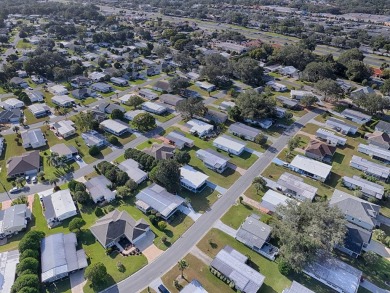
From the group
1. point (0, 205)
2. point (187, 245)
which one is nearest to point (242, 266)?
point (187, 245)

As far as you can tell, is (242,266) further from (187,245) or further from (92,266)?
(92,266)

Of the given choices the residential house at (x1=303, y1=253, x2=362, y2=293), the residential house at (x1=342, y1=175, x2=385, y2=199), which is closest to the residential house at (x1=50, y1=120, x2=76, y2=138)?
the residential house at (x1=303, y1=253, x2=362, y2=293)

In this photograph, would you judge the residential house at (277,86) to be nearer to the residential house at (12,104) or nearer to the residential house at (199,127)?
the residential house at (199,127)

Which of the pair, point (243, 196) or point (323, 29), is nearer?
point (243, 196)

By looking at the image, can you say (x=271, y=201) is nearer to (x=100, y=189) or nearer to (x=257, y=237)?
(x=257, y=237)

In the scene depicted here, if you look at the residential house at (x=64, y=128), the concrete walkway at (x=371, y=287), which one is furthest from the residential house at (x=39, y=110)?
the concrete walkway at (x=371, y=287)

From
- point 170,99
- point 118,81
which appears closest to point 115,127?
point 170,99
